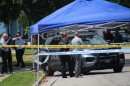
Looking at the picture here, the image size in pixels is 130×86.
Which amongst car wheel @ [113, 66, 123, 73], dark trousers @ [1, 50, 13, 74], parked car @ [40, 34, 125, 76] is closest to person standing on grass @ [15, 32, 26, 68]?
dark trousers @ [1, 50, 13, 74]

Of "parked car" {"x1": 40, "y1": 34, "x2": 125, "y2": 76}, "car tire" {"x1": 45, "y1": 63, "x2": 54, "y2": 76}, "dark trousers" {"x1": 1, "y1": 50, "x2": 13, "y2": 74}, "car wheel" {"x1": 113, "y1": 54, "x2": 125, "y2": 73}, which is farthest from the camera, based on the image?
"dark trousers" {"x1": 1, "y1": 50, "x2": 13, "y2": 74}

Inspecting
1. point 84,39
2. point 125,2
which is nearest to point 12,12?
point 84,39

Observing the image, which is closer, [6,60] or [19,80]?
[19,80]

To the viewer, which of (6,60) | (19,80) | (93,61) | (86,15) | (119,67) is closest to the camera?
(86,15)

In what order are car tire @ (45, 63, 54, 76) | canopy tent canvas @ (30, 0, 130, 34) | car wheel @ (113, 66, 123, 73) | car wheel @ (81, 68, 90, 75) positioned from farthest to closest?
1. car wheel @ (113, 66, 123, 73)
2. car tire @ (45, 63, 54, 76)
3. car wheel @ (81, 68, 90, 75)
4. canopy tent canvas @ (30, 0, 130, 34)

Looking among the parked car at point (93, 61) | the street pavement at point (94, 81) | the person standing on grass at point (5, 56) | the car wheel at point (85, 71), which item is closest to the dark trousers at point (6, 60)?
the person standing on grass at point (5, 56)

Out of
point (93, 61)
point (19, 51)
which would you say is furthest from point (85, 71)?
point (19, 51)

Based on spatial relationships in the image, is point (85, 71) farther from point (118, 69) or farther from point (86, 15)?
point (86, 15)

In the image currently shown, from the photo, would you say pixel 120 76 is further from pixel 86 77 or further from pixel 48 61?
pixel 48 61

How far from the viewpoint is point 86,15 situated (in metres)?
14.8

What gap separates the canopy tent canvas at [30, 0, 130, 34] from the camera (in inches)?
567

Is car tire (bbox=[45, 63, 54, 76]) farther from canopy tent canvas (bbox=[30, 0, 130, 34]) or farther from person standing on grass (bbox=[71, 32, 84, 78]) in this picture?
canopy tent canvas (bbox=[30, 0, 130, 34])

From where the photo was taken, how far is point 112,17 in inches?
565

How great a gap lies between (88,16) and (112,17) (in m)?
0.80
